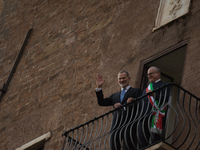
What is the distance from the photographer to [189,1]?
8.95m

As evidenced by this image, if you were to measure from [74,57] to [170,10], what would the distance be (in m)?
2.45

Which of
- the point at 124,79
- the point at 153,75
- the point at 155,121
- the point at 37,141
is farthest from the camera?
the point at 37,141

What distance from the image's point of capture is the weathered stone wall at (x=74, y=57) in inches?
360

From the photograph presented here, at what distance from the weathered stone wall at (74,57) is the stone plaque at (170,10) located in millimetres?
103

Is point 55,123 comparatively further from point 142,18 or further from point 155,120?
point 155,120

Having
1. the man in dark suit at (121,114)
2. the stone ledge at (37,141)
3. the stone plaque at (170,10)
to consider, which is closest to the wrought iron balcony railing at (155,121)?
the man in dark suit at (121,114)

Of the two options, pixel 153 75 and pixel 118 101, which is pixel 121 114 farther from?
pixel 153 75

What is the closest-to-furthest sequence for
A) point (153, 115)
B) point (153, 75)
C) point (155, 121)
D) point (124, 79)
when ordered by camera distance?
1. point (155, 121)
2. point (153, 115)
3. point (153, 75)
4. point (124, 79)

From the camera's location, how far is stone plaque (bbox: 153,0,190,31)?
29.5ft

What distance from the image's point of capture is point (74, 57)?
1079 centimetres

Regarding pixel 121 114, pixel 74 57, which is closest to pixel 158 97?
pixel 121 114

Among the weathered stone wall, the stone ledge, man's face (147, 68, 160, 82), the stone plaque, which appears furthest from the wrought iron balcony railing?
the stone ledge

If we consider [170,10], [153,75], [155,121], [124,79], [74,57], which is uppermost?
[74,57]

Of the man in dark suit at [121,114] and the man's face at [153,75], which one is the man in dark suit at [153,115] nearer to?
the man's face at [153,75]
